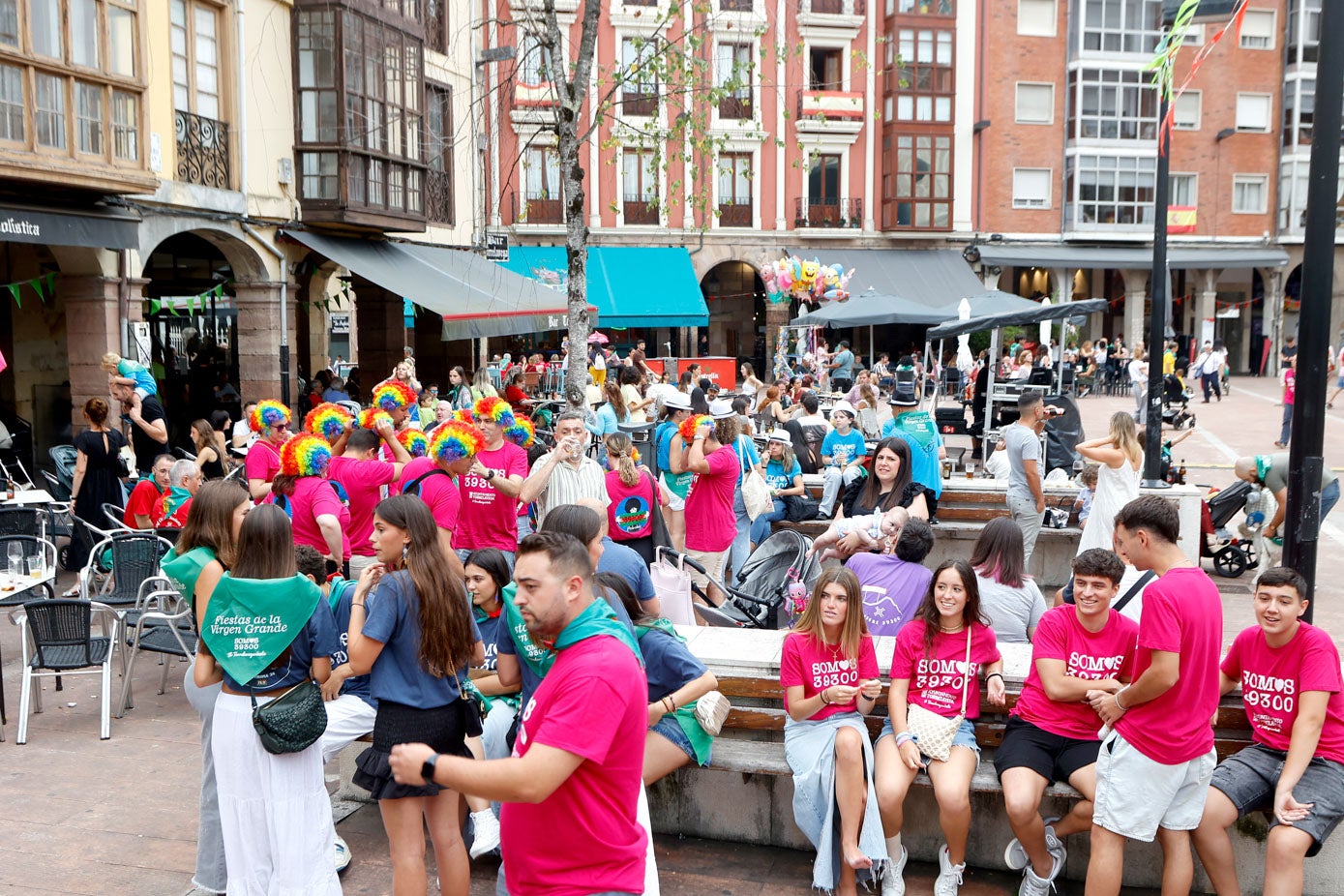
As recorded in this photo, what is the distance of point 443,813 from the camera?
400 centimetres

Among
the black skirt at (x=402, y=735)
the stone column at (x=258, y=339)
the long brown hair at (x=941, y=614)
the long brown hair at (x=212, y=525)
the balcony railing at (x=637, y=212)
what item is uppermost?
the balcony railing at (x=637, y=212)

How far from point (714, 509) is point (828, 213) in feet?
87.0

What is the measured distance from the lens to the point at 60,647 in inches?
255

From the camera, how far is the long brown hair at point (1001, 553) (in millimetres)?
5461

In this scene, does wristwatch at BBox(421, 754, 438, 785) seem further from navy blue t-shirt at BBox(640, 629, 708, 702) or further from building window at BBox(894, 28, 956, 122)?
building window at BBox(894, 28, 956, 122)

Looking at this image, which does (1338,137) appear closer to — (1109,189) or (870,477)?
(870,477)

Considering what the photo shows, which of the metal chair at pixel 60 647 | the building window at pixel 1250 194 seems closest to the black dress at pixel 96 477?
the metal chair at pixel 60 647

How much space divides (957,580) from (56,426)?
51.2 ft

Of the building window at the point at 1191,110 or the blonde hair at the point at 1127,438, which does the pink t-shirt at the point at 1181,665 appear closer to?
the blonde hair at the point at 1127,438

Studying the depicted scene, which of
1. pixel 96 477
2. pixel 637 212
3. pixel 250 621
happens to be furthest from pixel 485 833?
pixel 637 212

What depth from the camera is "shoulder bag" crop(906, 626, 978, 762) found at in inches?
177

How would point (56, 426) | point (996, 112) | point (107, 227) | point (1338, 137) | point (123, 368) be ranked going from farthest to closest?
point (996, 112)
point (56, 426)
point (107, 227)
point (123, 368)
point (1338, 137)

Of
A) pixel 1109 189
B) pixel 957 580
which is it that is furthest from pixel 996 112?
pixel 957 580

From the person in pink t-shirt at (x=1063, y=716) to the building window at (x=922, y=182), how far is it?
30329mm
